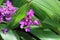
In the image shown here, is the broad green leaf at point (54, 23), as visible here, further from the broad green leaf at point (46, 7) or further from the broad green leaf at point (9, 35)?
the broad green leaf at point (9, 35)

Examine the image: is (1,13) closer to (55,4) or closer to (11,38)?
(11,38)

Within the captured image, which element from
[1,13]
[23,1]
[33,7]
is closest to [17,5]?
[23,1]

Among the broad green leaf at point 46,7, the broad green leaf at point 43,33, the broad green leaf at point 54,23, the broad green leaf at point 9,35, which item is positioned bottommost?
the broad green leaf at point 9,35

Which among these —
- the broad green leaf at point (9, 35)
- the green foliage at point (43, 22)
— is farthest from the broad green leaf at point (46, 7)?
the broad green leaf at point (9, 35)

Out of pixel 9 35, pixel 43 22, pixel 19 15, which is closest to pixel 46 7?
pixel 43 22

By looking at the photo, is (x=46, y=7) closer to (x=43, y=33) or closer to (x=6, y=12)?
(x=43, y=33)

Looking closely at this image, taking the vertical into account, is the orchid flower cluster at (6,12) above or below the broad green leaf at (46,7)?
below

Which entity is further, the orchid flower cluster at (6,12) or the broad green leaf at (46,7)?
the broad green leaf at (46,7)

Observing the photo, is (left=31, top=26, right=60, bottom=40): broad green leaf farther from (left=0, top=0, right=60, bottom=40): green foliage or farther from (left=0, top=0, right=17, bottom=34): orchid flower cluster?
(left=0, top=0, right=17, bottom=34): orchid flower cluster

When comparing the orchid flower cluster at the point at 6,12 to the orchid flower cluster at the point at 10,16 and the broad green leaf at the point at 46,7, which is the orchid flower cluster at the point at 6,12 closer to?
the orchid flower cluster at the point at 10,16
